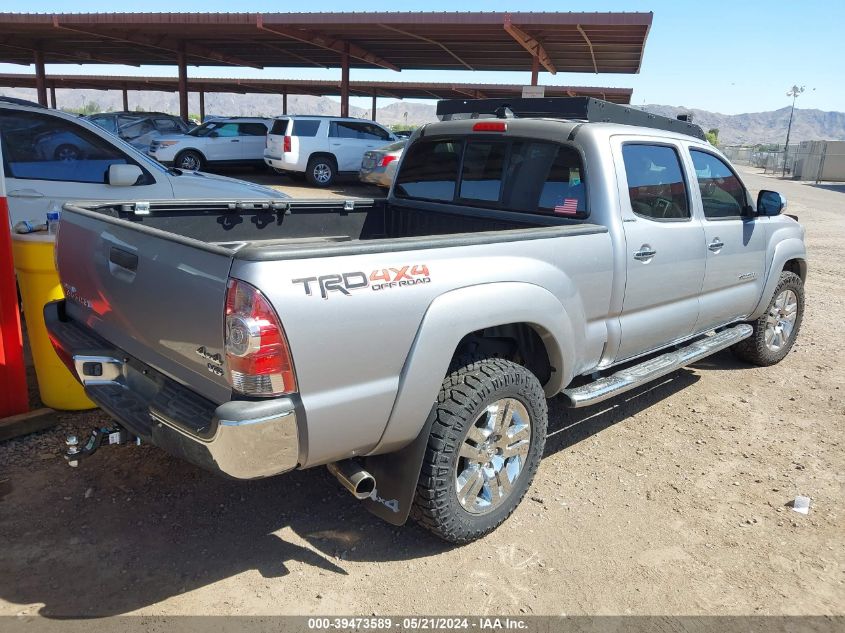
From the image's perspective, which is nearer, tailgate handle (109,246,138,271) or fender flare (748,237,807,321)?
tailgate handle (109,246,138,271)

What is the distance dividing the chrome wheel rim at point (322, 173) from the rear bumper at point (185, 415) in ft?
49.5

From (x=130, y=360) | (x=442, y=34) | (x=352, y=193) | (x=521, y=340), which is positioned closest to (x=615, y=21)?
(x=442, y=34)

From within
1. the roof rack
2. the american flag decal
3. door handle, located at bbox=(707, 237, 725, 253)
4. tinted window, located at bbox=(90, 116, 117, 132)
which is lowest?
door handle, located at bbox=(707, 237, 725, 253)

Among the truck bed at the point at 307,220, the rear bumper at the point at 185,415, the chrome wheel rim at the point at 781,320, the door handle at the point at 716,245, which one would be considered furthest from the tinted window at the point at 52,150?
the chrome wheel rim at the point at 781,320

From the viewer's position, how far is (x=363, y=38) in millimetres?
21562

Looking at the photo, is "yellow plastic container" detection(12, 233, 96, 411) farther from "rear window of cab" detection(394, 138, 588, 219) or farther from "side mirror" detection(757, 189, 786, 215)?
"side mirror" detection(757, 189, 786, 215)

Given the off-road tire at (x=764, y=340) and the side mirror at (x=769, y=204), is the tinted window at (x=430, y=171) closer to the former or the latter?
the side mirror at (x=769, y=204)

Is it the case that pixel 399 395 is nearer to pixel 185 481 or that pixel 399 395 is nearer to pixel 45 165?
pixel 185 481

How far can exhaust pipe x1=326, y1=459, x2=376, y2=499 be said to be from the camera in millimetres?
2723

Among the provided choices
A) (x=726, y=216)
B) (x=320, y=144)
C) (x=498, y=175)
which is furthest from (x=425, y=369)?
(x=320, y=144)

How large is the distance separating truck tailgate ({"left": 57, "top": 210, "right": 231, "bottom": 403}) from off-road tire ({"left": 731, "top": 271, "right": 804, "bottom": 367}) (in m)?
4.74

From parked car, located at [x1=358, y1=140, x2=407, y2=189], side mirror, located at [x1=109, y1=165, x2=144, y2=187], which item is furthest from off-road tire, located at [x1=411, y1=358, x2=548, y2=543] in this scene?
parked car, located at [x1=358, y1=140, x2=407, y2=189]

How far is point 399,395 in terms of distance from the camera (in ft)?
8.84

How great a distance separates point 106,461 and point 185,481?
552mm
